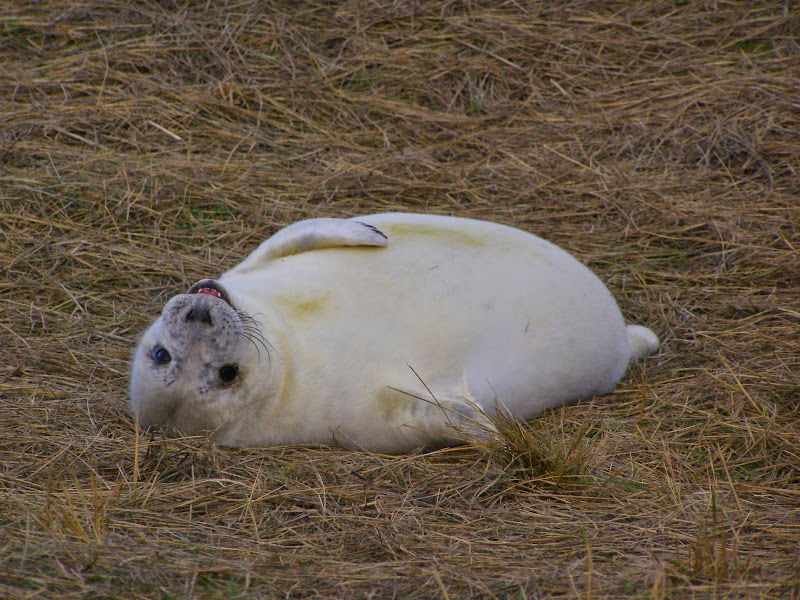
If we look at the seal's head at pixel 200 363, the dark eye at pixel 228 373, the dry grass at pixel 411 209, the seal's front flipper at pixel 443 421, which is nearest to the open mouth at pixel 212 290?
the seal's head at pixel 200 363

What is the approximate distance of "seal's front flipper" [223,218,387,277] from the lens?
3703mm

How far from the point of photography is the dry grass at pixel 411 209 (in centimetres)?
252

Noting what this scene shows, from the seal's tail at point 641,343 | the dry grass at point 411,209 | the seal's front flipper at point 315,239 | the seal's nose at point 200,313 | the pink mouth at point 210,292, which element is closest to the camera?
the dry grass at point 411,209

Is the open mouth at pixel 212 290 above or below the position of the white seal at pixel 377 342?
above

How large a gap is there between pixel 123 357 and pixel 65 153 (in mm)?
1979

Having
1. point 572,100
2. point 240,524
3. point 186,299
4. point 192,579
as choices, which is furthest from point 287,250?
point 572,100

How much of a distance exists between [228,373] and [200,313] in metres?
0.24

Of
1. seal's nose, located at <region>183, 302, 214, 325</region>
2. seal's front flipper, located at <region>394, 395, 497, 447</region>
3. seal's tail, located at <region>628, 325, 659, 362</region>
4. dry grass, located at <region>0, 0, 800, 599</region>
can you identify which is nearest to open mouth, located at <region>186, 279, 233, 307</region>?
seal's nose, located at <region>183, 302, 214, 325</region>

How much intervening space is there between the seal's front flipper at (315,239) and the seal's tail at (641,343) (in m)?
1.25

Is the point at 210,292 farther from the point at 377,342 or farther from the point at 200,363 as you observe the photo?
the point at 377,342

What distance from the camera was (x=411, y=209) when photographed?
5289 mm

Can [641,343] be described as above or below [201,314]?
below

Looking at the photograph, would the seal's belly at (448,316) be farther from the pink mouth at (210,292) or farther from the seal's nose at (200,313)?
the seal's nose at (200,313)

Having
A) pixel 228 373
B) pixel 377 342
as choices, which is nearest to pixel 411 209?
pixel 377 342
